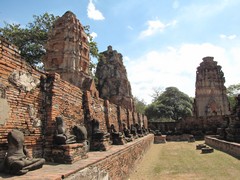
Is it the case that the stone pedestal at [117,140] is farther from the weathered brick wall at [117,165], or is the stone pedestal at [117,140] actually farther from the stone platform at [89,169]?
the weathered brick wall at [117,165]

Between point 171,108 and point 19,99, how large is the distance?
44069 mm

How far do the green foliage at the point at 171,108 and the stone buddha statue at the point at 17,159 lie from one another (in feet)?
139

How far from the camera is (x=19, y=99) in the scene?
5.14 meters

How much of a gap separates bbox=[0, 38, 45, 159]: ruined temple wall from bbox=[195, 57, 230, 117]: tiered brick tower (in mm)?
35283

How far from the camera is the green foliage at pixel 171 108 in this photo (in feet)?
154

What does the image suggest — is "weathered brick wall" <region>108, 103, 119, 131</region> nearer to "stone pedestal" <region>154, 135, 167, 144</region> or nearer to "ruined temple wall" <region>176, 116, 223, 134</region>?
"stone pedestal" <region>154, 135, 167, 144</region>

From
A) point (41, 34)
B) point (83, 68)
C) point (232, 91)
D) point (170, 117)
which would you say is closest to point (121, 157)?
point (83, 68)

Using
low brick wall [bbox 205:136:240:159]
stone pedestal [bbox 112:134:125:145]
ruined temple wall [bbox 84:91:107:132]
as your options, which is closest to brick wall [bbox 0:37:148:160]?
ruined temple wall [bbox 84:91:107:132]

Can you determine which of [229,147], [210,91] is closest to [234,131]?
[229,147]

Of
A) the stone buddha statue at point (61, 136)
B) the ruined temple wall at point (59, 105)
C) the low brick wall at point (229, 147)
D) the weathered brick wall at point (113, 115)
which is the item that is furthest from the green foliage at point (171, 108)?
the stone buddha statue at point (61, 136)

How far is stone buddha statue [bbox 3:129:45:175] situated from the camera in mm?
4035

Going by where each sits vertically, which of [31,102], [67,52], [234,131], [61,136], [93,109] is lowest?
[234,131]

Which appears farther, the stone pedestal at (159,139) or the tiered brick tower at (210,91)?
the tiered brick tower at (210,91)

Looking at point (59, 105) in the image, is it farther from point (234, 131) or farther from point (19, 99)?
point (234, 131)
